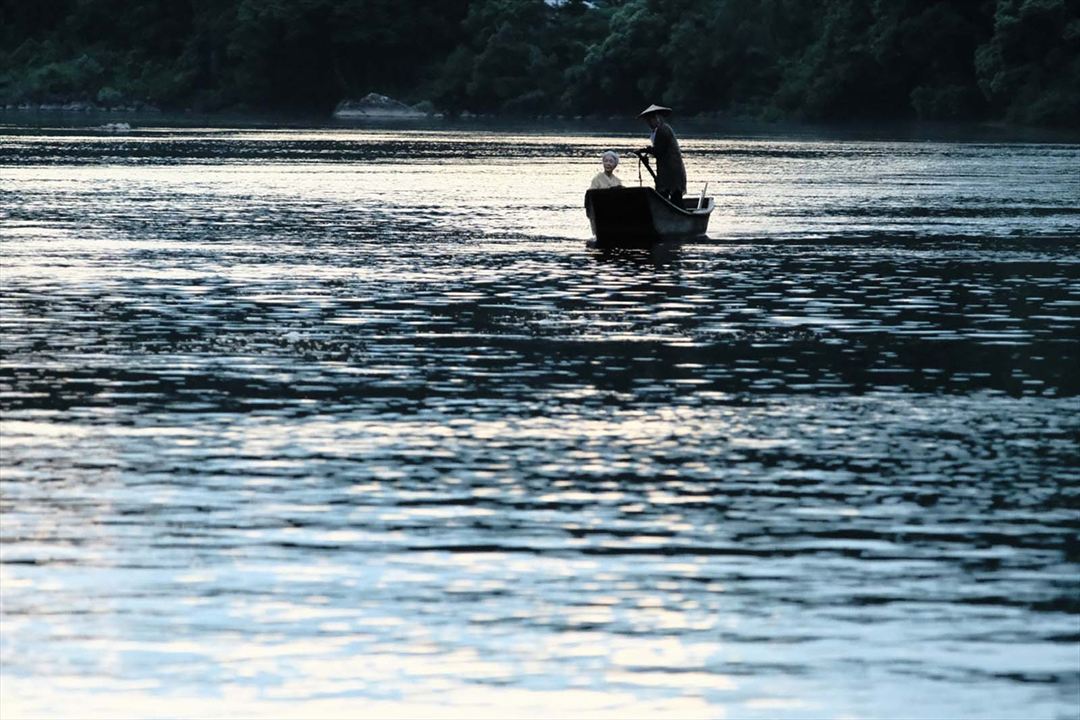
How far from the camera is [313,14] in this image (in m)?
194

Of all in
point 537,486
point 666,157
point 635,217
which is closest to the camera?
point 537,486

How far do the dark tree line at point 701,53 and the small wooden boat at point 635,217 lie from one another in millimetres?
95685

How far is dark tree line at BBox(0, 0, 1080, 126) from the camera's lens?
14262cm

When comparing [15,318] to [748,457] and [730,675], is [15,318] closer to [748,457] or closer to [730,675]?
[748,457]

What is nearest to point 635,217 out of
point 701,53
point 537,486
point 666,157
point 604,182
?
point 604,182

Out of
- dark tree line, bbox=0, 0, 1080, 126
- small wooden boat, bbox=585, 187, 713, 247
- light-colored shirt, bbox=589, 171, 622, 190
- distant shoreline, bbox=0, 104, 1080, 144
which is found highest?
light-colored shirt, bbox=589, 171, 622, 190

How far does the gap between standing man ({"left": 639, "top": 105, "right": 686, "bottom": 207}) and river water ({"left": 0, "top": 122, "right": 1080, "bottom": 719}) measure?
3.32 meters

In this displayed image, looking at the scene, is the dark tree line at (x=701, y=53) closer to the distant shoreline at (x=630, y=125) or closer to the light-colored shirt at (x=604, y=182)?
the distant shoreline at (x=630, y=125)

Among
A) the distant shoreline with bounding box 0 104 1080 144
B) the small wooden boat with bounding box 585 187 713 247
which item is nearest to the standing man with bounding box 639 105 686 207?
the small wooden boat with bounding box 585 187 713 247

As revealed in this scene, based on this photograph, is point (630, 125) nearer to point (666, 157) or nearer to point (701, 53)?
point (701, 53)

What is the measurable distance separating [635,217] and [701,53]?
12115cm

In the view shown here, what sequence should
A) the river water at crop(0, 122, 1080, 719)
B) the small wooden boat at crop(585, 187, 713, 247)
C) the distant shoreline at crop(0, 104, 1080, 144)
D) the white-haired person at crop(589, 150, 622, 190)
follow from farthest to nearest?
the distant shoreline at crop(0, 104, 1080, 144), the small wooden boat at crop(585, 187, 713, 247), the white-haired person at crop(589, 150, 622, 190), the river water at crop(0, 122, 1080, 719)

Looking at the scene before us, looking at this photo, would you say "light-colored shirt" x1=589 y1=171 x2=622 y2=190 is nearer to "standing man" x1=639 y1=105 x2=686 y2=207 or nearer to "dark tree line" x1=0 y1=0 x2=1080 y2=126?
"standing man" x1=639 y1=105 x2=686 y2=207

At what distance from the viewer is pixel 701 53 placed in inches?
6476
